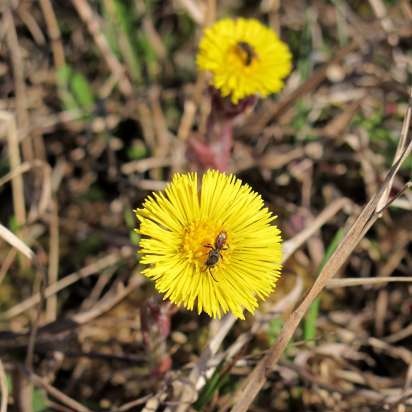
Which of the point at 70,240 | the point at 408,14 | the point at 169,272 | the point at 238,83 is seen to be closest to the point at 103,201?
the point at 70,240

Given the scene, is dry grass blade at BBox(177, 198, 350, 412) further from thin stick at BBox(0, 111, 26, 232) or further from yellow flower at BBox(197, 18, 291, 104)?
thin stick at BBox(0, 111, 26, 232)

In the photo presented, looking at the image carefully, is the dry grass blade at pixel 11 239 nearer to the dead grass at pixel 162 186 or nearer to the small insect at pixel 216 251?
the dead grass at pixel 162 186

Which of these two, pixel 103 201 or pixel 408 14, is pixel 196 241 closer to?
pixel 103 201

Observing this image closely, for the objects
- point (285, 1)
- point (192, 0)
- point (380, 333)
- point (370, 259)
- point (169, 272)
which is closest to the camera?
point (169, 272)

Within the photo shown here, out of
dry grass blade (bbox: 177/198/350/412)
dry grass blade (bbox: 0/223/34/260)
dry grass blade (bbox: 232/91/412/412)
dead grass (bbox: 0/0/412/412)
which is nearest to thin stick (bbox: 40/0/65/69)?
dead grass (bbox: 0/0/412/412)

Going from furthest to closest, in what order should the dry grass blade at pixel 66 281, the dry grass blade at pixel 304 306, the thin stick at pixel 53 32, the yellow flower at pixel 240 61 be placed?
the thin stick at pixel 53 32 < the dry grass blade at pixel 66 281 < the yellow flower at pixel 240 61 < the dry grass blade at pixel 304 306

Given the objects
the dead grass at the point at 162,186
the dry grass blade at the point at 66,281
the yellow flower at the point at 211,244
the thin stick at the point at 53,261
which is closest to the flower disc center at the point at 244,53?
the dead grass at the point at 162,186

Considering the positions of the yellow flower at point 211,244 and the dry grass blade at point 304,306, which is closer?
the yellow flower at point 211,244
